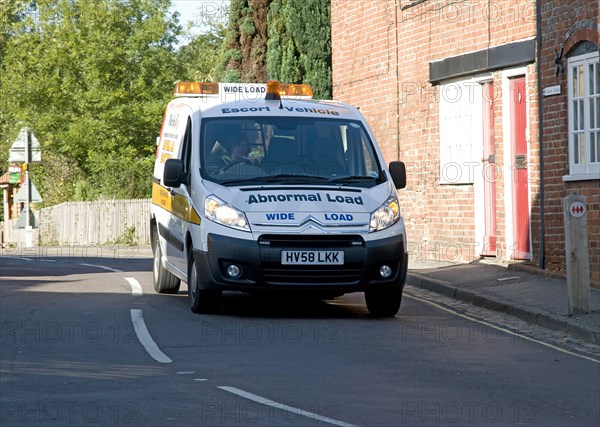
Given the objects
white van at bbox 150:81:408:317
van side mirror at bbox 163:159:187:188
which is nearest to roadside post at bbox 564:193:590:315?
white van at bbox 150:81:408:317

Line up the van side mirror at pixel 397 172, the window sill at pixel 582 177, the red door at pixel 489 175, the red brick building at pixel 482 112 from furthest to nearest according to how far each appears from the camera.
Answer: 1. the red door at pixel 489 175
2. the red brick building at pixel 482 112
3. the window sill at pixel 582 177
4. the van side mirror at pixel 397 172

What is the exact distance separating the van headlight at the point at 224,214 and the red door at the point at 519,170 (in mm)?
7010

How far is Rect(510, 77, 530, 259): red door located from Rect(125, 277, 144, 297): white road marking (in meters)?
5.62

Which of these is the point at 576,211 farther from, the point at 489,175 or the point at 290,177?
the point at 489,175

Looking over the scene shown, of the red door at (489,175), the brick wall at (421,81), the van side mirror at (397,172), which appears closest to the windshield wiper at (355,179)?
the van side mirror at (397,172)

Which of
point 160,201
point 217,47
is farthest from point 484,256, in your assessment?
point 217,47

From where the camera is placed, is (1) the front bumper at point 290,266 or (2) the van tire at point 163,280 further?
(2) the van tire at point 163,280

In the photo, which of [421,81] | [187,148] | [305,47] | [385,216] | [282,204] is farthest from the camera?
[305,47]

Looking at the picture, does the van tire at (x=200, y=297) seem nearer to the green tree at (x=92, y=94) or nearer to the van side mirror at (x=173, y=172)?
the van side mirror at (x=173, y=172)

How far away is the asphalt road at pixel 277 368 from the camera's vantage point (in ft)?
23.5

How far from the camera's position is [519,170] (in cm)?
1781

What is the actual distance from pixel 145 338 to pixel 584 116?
300 inches

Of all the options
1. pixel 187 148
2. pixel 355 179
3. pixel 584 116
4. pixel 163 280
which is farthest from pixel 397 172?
pixel 584 116

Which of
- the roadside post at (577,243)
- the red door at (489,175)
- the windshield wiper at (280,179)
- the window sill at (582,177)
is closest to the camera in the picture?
the roadside post at (577,243)
